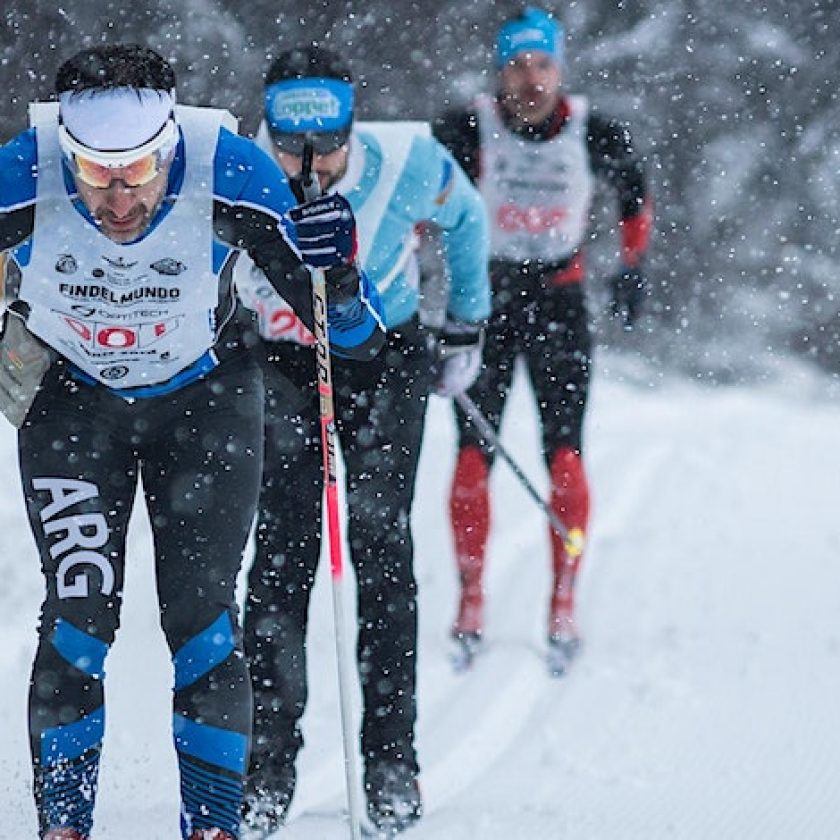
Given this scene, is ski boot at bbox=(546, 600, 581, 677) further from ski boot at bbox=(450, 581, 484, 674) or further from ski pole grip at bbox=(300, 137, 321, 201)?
ski pole grip at bbox=(300, 137, 321, 201)

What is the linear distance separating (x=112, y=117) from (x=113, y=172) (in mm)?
97

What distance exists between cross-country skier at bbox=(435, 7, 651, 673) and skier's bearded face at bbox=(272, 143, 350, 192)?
1.65m

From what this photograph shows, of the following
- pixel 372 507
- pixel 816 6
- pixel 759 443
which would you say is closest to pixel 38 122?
pixel 372 507

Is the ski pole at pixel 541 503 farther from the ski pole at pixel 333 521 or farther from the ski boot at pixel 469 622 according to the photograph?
the ski pole at pixel 333 521

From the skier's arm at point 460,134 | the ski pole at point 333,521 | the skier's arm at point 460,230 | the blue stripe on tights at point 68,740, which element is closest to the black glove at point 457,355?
the skier's arm at point 460,230

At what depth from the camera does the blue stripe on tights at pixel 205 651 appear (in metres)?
2.90

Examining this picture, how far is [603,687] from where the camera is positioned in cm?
491

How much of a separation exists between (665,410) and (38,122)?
9165 millimetres

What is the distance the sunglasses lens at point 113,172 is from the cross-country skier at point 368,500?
833 millimetres

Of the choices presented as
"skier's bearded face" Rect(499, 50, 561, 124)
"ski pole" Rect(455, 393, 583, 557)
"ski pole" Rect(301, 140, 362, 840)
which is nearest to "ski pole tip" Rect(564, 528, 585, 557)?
"ski pole" Rect(455, 393, 583, 557)

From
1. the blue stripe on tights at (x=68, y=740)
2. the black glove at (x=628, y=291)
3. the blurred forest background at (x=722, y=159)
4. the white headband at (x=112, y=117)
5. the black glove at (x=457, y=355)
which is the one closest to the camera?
the white headband at (x=112, y=117)

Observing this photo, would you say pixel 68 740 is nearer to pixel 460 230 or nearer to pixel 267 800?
pixel 267 800

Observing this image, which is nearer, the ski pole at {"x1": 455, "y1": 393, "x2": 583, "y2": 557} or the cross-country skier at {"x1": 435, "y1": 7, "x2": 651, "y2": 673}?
the ski pole at {"x1": 455, "y1": 393, "x2": 583, "y2": 557}

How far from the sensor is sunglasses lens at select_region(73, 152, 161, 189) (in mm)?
2605
